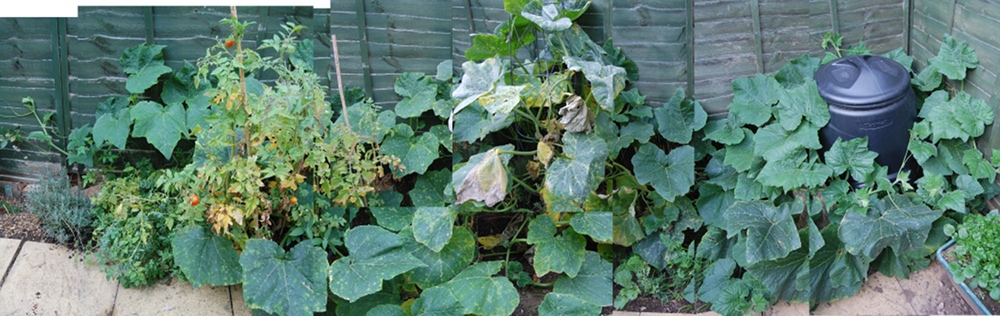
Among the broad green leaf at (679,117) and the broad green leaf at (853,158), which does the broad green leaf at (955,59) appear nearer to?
the broad green leaf at (853,158)

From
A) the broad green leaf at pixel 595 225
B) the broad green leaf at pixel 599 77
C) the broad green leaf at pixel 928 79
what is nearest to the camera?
the broad green leaf at pixel 599 77

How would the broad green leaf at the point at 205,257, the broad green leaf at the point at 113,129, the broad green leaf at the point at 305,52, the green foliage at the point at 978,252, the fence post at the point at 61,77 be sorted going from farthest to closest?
the fence post at the point at 61,77, the broad green leaf at the point at 113,129, the broad green leaf at the point at 305,52, the broad green leaf at the point at 205,257, the green foliage at the point at 978,252

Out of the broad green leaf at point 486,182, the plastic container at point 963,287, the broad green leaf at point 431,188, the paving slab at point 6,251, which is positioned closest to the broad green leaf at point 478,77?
the broad green leaf at point 486,182

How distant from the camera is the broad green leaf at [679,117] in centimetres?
405

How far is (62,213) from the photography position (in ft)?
13.2

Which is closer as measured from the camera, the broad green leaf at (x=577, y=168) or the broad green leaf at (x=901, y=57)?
the broad green leaf at (x=577, y=168)

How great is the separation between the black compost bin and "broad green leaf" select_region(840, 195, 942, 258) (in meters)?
0.27

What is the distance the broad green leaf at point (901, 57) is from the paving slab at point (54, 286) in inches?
133

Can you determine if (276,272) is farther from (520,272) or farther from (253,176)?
(520,272)

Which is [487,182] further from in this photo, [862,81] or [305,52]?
[862,81]

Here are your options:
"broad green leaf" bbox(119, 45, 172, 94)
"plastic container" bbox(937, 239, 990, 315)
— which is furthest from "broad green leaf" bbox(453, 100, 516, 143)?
"plastic container" bbox(937, 239, 990, 315)

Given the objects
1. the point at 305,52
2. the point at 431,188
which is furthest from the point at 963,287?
the point at 305,52

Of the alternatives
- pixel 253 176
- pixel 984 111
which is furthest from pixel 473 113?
pixel 984 111

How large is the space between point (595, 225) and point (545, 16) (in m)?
0.85
